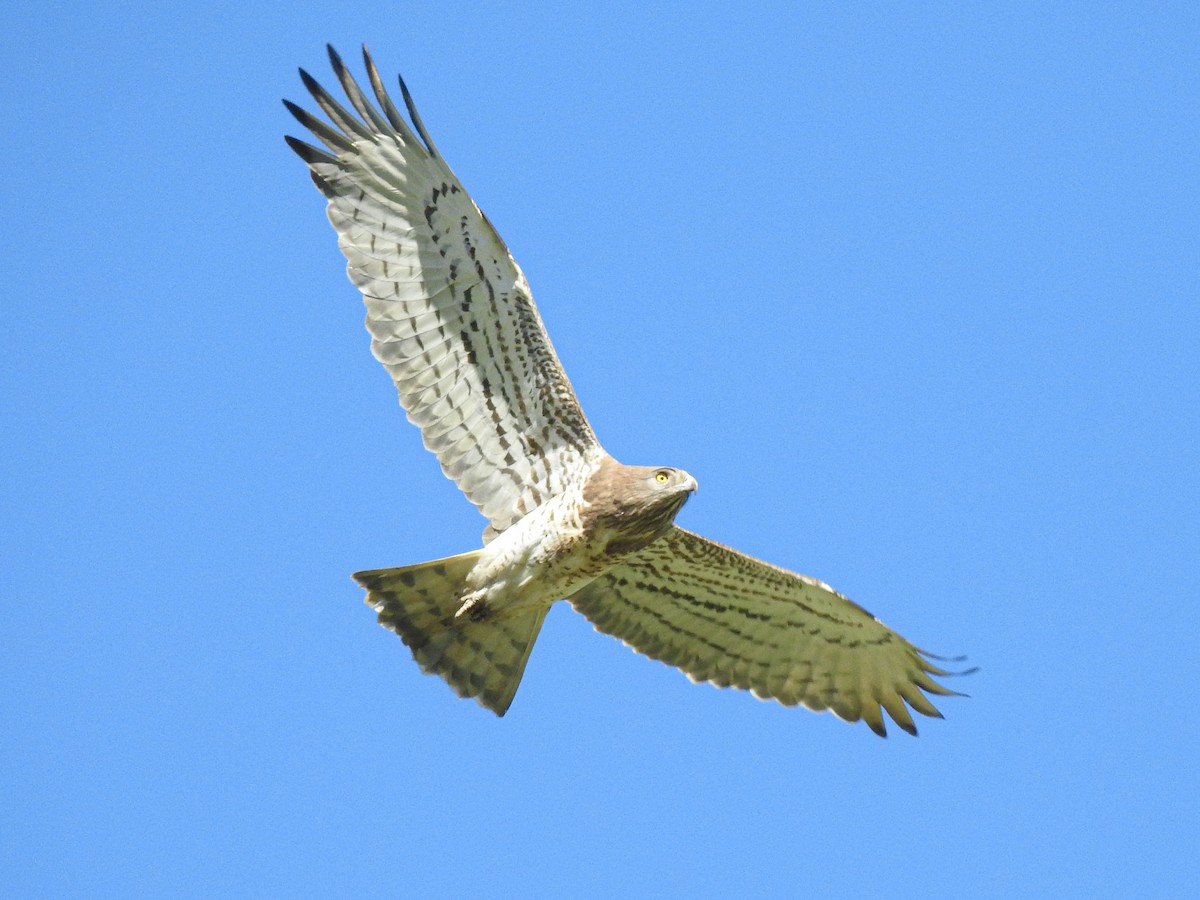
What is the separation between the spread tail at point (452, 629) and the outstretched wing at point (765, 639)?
3.17 ft

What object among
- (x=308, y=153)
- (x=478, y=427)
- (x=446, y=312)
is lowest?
(x=478, y=427)

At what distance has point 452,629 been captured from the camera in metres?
9.36

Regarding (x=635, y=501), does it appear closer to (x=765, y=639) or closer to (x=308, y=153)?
(x=765, y=639)

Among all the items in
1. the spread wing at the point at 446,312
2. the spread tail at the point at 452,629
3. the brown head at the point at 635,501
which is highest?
the spread wing at the point at 446,312

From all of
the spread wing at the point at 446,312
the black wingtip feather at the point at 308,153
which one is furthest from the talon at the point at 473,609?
the black wingtip feather at the point at 308,153

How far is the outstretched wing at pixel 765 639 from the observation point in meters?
10.2

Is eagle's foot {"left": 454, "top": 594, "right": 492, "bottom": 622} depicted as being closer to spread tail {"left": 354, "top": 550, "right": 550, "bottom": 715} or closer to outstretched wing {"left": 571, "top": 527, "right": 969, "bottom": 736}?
spread tail {"left": 354, "top": 550, "right": 550, "bottom": 715}

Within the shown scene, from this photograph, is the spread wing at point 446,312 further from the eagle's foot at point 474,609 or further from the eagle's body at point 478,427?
the eagle's foot at point 474,609

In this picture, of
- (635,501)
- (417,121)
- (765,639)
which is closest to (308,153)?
(417,121)

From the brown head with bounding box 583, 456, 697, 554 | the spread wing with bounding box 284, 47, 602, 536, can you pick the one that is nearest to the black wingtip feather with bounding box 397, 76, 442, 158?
the spread wing with bounding box 284, 47, 602, 536

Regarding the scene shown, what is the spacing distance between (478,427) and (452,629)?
123 centimetres

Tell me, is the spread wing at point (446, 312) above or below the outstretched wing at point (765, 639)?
above

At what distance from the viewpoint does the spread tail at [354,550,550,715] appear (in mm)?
9148

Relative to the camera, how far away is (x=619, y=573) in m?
10.2
